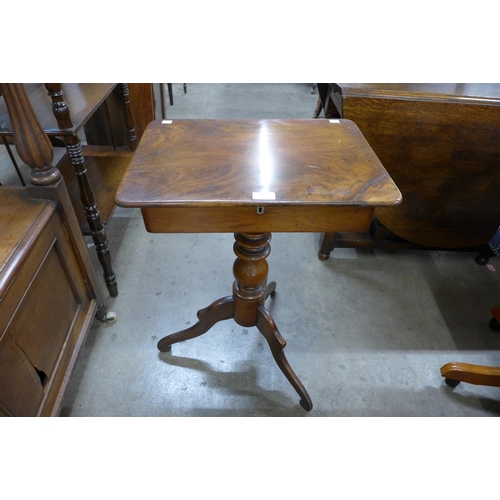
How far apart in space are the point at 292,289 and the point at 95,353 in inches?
33.7

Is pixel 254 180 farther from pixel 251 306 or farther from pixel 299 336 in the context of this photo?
pixel 299 336

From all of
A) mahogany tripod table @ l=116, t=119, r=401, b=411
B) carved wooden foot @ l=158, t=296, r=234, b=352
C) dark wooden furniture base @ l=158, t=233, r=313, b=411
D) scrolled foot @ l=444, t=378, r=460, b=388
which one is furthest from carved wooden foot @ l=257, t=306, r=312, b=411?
scrolled foot @ l=444, t=378, r=460, b=388

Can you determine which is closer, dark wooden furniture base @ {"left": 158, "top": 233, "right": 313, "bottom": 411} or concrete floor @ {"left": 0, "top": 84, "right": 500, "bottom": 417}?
dark wooden furniture base @ {"left": 158, "top": 233, "right": 313, "bottom": 411}

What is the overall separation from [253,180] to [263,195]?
62mm

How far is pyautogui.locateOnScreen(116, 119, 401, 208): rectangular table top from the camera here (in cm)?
69

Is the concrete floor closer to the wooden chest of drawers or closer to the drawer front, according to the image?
the wooden chest of drawers

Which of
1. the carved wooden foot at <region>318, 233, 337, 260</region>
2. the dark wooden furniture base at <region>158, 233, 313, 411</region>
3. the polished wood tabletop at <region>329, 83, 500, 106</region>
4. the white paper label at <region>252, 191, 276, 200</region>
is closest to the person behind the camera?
the white paper label at <region>252, 191, 276, 200</region>

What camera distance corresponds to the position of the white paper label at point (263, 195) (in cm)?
69

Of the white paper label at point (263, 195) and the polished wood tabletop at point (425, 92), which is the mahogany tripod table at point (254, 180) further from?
the polished wood tabletop at point (425, 92)

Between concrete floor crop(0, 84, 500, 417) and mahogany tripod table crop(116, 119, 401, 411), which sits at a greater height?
mahogany tripod table crop(116, 119, 401, 411)

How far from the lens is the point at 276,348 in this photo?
1.10 m

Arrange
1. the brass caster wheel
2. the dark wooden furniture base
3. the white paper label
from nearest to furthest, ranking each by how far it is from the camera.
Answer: the white paper label → the dark wooden furniture base → the brass caster wheel

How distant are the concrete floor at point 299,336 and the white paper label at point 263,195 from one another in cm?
80

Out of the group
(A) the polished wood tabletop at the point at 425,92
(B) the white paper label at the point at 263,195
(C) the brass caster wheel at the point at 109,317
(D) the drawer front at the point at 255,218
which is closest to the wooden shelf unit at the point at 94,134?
(C) the brass caster wheel at the point at 109,317
